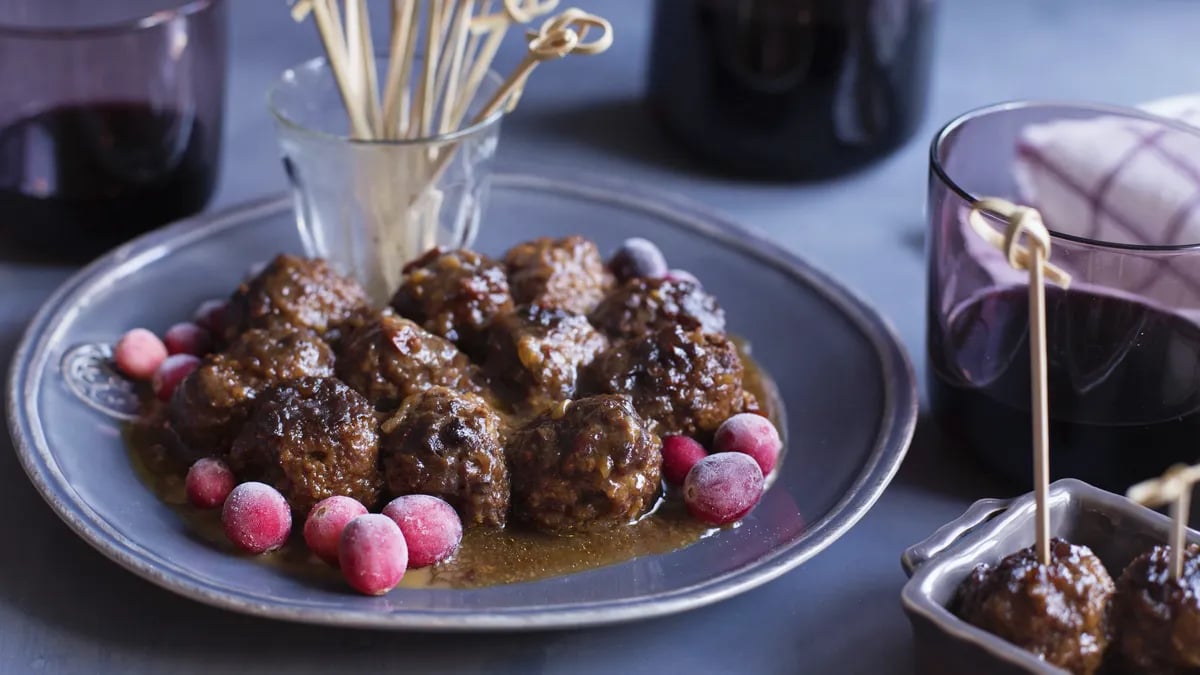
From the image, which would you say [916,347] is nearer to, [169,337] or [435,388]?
[435,388]

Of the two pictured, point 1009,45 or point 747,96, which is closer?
point 747,96

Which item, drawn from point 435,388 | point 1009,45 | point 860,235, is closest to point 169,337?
point 435,388

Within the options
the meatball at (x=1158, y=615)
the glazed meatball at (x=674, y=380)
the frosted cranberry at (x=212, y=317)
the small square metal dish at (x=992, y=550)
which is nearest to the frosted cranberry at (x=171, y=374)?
the frosted cranberry at (x=212, y=317)

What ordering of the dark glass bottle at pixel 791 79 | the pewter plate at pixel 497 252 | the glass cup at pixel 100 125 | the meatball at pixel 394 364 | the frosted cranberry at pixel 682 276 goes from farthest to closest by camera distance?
the dark glass bottle at pixel 791 79, the glass cup at pixel 100 125, the frosted cranberry at pixel 682 276, the meatball at pixel 394 364, the pewter plate at pixel 497 252

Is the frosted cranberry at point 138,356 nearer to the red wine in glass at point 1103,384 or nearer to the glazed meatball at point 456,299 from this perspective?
the glazed meatball at point 456,299

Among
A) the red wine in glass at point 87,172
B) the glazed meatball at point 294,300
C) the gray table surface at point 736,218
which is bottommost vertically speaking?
the gray table surface at point 736,218

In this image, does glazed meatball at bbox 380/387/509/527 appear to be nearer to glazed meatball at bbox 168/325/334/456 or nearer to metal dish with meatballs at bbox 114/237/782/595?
metal dish with meatballs at bbox 114/237/782/595

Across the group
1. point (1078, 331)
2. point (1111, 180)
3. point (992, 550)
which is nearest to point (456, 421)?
point (992, 550)
